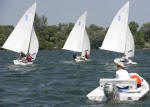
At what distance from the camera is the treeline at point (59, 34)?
120 meters

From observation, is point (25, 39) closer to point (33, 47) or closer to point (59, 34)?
point (33, 47)

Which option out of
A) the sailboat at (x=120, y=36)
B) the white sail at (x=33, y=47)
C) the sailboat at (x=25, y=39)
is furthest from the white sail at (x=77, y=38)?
the sailboat at (x=25, y=39)

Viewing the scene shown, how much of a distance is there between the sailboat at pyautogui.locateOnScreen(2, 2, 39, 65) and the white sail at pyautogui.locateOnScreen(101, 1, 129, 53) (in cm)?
802

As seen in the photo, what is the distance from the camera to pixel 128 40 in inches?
1558

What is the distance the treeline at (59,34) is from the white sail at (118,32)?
76489mm

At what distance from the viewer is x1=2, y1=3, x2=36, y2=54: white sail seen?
3834 cm

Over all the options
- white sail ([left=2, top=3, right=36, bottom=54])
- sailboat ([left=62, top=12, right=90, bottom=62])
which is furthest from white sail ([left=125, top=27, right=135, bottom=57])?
white sail ([left=2, top=3, right=36, bottom=54])

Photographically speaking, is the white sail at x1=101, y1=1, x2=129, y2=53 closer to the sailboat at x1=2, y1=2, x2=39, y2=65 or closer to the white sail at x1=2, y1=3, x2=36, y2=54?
the sailboat at x1=2, y1=2, x2=39, y2=65

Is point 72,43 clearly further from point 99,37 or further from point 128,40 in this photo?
point 99,37

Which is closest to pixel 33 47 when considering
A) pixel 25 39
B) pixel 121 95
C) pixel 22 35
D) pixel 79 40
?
pixel 25 39

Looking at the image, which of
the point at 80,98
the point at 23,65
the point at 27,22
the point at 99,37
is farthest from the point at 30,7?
the point at 99,37

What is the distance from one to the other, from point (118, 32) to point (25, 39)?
33.0 ft

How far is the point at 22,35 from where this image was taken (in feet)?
128

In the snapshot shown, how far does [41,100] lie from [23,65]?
1924 cm
